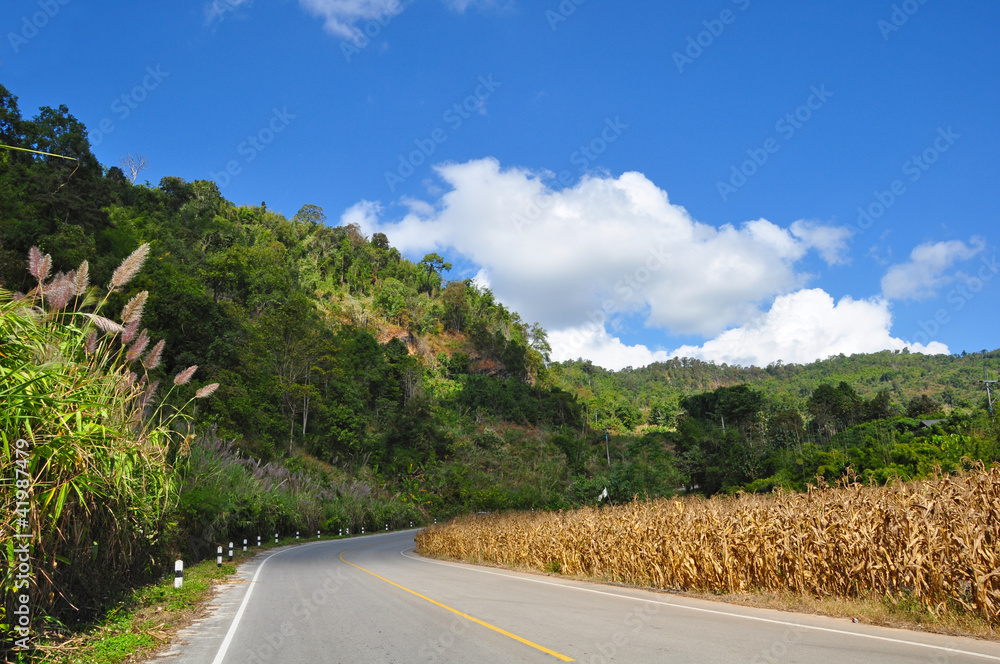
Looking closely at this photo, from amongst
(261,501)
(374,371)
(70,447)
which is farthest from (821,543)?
(374,371)

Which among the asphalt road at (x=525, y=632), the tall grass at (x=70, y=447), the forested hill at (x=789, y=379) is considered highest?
the forested hill at (x=789, y=379)

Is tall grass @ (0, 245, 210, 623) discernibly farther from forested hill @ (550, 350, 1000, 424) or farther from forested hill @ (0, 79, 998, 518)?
forested hill @ (550, 350, 1000, 424)

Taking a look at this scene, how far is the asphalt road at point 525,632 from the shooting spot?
20.1 ft

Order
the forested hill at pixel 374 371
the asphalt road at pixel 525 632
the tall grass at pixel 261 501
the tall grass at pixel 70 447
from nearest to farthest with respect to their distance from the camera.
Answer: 1. the tall grass at pixel 70 447
2. the asphalt road at pixel 525 632
3. the tall grass at pixel 261 501
4. the forested hill at pixel 374 371

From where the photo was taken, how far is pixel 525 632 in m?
7.53

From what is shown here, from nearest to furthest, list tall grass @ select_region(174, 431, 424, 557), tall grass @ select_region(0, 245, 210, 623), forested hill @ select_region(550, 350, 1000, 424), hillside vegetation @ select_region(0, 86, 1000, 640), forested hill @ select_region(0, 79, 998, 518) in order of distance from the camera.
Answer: tall grass @ select_region(0, 245, 210, 623)
hillside vegetation @ select_region(0, 86, 1000, 640)
tall grass @ select_region(174, 431, 424, 557)
forested hill @ select_region(0, 79, 998, 518)
forested hill @ select_region(550, 350, 1000, 424)

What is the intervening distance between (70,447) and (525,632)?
228 inches

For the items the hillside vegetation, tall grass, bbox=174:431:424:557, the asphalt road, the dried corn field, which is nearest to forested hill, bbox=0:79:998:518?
the hillside vegetation

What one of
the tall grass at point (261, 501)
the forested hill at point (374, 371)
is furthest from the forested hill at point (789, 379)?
the tall grass at point (261, 501)

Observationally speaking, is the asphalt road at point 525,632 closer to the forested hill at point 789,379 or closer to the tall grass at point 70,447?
the tall grass at point 70,447

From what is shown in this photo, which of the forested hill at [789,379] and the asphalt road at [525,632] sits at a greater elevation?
the forested hill at [789,379]

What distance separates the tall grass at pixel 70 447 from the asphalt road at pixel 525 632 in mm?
1580

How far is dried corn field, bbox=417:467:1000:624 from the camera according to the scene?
287 inches

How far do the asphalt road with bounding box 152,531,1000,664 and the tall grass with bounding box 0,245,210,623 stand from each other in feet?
5.18
